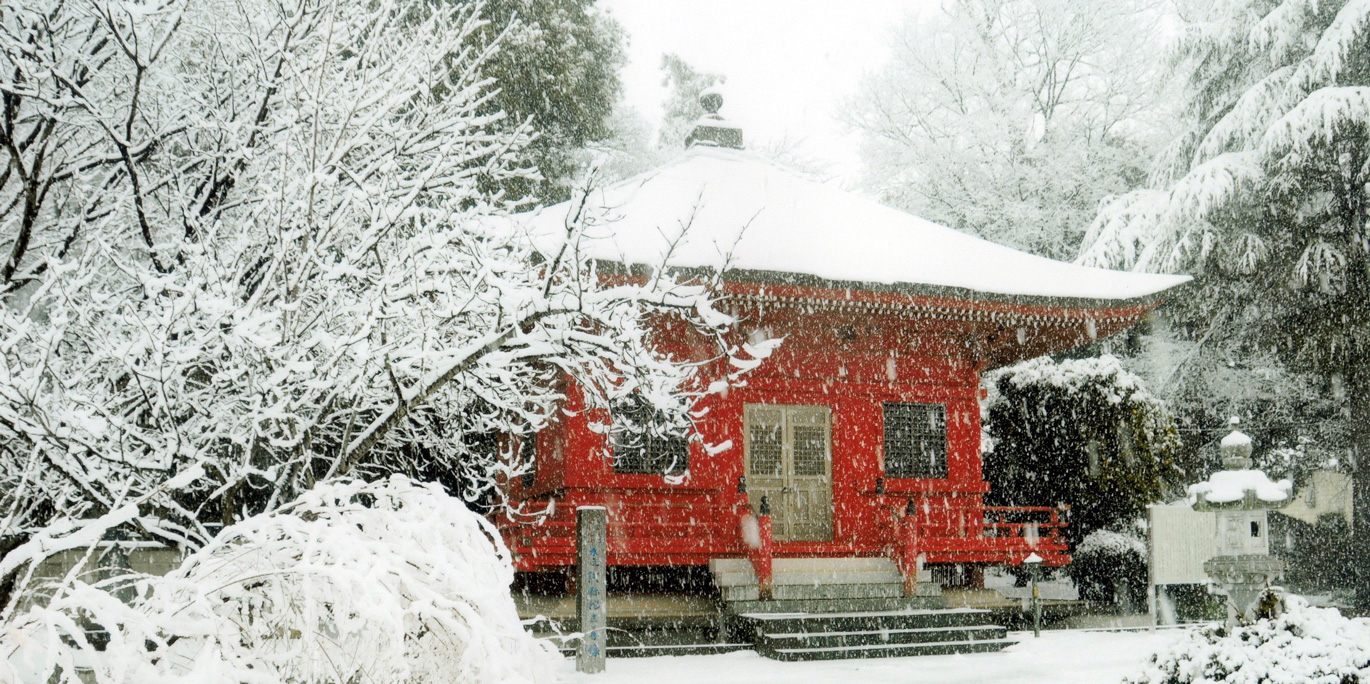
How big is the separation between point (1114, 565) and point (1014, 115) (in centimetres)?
1286

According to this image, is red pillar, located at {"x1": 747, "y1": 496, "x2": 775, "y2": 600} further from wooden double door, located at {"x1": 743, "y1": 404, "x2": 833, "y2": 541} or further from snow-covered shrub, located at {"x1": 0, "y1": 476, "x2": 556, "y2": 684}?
snow-covered shrub, located at {"x1": 0, "y1": 476, "x2": 556, "y2": 684}

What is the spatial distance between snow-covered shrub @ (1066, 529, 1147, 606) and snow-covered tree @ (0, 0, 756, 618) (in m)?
11.3

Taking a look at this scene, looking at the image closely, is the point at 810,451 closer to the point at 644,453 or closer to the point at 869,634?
the point at 644,453

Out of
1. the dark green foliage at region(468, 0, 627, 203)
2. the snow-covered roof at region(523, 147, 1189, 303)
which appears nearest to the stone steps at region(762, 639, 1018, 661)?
the snow-covered roof at region(523, 147, 1189, 303)

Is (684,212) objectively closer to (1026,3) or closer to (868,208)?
(868,208)

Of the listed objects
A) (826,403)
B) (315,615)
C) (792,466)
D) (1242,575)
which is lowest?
(1242,575)

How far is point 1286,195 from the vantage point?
17.0 m

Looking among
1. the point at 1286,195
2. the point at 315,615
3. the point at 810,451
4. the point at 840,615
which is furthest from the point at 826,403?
the point at 315,615

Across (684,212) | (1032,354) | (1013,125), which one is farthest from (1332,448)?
(684,212)

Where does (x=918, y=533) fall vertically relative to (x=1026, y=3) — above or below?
below

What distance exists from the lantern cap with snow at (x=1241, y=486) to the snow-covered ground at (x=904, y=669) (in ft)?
5.20

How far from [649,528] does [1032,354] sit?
651cm

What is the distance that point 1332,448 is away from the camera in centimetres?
1955

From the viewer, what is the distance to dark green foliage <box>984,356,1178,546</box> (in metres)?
16.4
